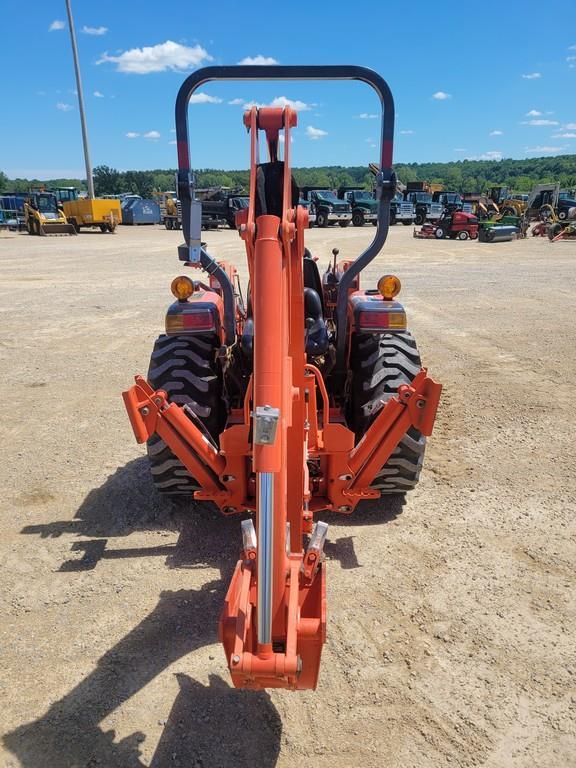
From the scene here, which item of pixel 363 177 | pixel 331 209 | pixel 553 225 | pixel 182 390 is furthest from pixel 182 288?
pixel 363 177

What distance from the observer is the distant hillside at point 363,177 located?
6669cm

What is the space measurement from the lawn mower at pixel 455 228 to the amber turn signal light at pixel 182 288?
23688 millimetres

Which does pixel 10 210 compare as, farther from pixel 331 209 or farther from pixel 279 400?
pixel 279 400

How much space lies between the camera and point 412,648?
2785 millimetres

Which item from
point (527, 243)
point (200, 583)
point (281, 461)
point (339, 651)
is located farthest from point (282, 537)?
point (527, 243)

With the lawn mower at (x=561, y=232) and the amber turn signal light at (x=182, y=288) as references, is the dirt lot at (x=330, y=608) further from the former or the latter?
the lawn mower at (x=561, y=232)

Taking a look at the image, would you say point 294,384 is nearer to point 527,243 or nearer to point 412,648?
point 412,648

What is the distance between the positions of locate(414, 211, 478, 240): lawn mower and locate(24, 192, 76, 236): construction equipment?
57.8 feet

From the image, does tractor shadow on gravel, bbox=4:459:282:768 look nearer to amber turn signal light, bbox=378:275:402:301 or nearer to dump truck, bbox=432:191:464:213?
amber turn signal light, bbox=378:275:402:301

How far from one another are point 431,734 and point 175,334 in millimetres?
2706

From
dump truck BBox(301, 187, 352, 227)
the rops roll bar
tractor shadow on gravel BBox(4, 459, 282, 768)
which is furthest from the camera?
dump truck BBox(301, 187, 352, 227)

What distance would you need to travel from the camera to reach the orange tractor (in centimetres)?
198

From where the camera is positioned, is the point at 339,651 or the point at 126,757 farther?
the point at 339,651

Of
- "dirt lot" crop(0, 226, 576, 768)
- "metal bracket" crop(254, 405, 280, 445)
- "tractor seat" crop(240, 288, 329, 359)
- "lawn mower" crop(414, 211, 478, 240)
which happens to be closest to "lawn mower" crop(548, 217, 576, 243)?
"lawn mower" crop(414, 211, 478, 240)
